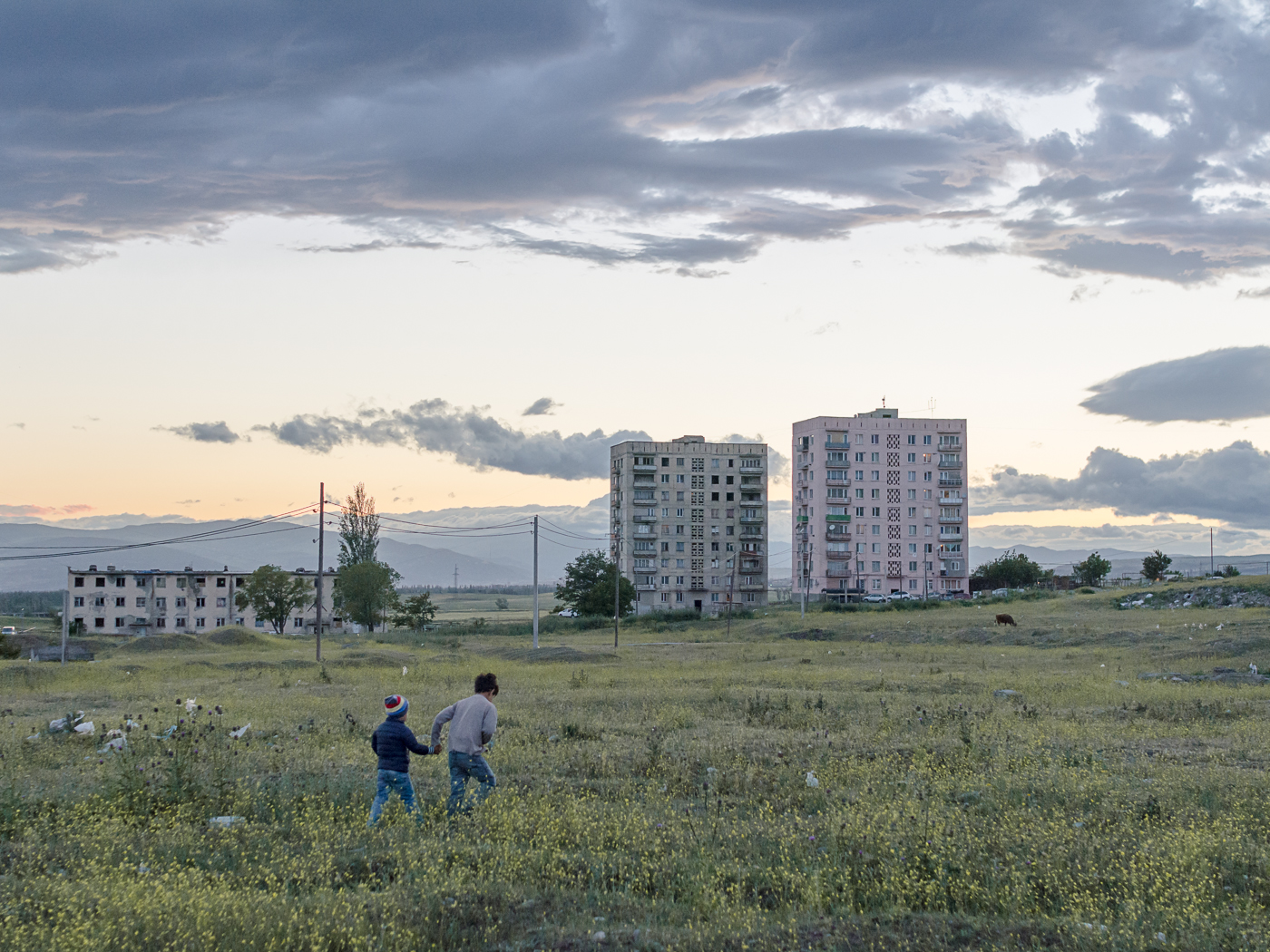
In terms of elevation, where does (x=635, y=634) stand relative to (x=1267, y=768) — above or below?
below

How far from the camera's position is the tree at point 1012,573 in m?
129

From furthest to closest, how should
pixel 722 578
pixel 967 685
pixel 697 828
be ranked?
pixel 722 578 < pixel 967 685 < pixel 697 828

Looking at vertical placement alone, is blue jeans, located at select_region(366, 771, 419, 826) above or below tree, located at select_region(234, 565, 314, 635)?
above

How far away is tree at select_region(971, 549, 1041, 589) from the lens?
129 metres

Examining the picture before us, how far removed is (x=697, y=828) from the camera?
10.4 meters

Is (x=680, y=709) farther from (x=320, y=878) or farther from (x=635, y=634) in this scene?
(x=635, y=634)

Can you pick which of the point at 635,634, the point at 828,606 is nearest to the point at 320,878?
the point at 635,634

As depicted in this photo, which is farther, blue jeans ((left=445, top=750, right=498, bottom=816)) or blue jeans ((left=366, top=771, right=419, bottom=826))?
blue jeans ((left=445, top=750, right=498, bottom=816))

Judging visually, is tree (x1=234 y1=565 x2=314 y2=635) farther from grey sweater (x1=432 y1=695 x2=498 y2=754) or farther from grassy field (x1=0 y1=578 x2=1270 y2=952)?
grey sweater (x1=432 y1=695 x2=498 y2=754)

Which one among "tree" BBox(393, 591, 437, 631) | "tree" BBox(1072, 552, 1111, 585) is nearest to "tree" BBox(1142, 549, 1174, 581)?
"tree" BBox(1072, 552, 1111, 585)

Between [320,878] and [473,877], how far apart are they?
1429 mm

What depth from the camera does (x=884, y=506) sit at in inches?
5054

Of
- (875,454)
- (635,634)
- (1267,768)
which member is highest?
(875,454)

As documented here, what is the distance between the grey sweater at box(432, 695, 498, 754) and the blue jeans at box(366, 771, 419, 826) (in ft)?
1.85
